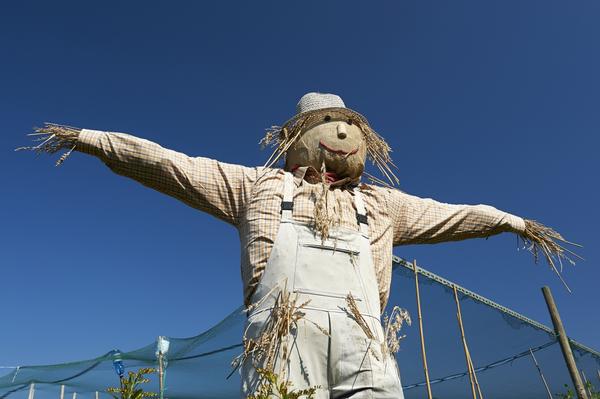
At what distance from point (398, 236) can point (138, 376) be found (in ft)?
4.76

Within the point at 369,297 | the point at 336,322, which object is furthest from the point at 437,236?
the point at 336,322

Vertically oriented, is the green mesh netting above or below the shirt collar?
below

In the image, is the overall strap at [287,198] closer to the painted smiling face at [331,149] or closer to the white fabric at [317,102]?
the painted smiling face at [331,149]

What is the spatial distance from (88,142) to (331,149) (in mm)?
950

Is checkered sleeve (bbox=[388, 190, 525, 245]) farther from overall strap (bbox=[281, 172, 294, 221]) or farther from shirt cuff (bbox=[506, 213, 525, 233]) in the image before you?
overall strap (bbox=[281, 172, 294, 221])

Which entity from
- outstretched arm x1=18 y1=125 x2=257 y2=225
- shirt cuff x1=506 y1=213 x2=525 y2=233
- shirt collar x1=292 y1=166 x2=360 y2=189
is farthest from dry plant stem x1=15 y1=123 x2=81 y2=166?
shirt cuff x1=506 y1=213 x2=525 y2=233

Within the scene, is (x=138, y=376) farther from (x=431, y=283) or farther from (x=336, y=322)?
(x=431, y=283)

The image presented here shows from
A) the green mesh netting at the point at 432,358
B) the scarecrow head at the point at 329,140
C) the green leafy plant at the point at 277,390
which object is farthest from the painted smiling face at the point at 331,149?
the green mesh netting at the point at 432,358

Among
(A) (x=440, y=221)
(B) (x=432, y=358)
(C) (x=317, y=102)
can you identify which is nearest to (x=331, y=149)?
(C) (x=317, y=102)

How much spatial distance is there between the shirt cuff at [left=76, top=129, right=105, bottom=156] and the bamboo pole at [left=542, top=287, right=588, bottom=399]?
4526 millimetres

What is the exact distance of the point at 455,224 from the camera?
223 centimetres

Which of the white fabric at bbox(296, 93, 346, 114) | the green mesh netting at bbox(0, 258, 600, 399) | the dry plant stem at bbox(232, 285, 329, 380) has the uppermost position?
the white fabric at bbox(296, 93, 346, 114)

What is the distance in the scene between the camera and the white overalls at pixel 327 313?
1.54m

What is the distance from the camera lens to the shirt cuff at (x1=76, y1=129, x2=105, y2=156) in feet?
5.83
